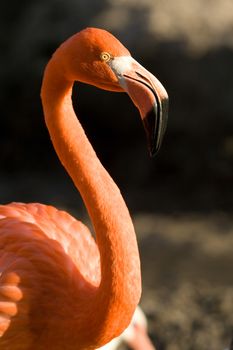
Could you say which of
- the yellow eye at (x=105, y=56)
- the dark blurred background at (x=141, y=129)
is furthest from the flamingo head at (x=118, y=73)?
the dark blurred background at (x=141, y=129)

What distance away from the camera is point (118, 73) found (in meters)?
2.64

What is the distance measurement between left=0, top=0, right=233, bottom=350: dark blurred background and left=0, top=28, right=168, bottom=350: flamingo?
254 centimetres

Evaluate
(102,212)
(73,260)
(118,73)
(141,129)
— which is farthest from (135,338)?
(141,129)

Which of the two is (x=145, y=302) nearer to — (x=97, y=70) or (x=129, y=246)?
(x=129, y=246)

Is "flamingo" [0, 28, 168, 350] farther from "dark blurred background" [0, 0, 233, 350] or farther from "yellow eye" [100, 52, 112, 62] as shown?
"dark blurred background" [0, 0, 233, 350]

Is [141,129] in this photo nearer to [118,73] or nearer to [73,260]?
[73,260]

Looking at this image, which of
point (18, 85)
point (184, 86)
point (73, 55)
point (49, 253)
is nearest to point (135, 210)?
point (184, 86)

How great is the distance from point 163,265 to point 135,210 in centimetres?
80

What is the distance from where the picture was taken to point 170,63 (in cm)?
656

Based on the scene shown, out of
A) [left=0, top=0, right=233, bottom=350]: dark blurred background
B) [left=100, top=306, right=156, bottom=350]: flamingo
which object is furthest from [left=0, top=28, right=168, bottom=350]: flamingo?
[left=0, top=0, right=233, bottom=350]: dark blurred background

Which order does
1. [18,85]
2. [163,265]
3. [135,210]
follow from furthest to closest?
1. [18,85]
2. [135,210]
3. [163,265]

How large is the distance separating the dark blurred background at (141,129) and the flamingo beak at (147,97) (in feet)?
10.1

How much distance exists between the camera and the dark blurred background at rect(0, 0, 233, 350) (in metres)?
6.09

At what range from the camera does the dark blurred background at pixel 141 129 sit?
609cm
